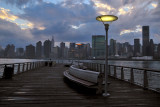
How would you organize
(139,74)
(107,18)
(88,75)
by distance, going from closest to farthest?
(107,18) → (88,75) → (139,74)

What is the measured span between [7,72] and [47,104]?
7.08 metres

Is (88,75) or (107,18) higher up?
(107,18)

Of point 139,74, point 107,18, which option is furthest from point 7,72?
point 139,74

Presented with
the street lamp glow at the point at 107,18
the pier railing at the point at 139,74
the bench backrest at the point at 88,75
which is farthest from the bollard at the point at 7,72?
the pier railing at the point at 139,74

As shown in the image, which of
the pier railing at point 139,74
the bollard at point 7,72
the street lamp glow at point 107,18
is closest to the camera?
the street lamp glow at point 107,18

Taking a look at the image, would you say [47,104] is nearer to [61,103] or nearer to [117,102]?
[61,103]

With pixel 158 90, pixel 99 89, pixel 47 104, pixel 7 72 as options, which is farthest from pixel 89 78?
pixel 7 72

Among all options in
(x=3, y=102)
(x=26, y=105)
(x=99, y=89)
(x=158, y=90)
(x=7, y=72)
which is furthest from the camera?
(x=7, y=72)

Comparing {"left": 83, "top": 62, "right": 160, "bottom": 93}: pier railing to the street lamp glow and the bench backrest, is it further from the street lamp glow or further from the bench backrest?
the street lamp glow

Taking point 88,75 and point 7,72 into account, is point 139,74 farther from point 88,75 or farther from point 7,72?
point 7,72

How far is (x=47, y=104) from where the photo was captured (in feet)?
13.7

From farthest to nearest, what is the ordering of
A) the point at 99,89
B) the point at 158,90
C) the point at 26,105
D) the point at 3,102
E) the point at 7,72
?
the point at 7,72 < the point at 158,90 < the point at 99,89 < the point at 3,102 < the point at 26,105

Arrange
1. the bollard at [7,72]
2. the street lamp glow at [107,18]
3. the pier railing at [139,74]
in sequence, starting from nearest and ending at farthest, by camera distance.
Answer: the street lamp glow at [107,18] → the pier railing at [139,74] → the bollard at [7,72]

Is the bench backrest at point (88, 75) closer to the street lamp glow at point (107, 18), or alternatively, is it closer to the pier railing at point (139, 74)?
the street lamp glow at point (107, 18)
